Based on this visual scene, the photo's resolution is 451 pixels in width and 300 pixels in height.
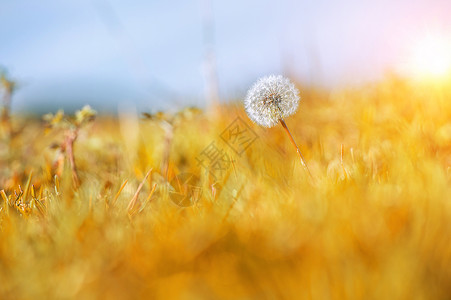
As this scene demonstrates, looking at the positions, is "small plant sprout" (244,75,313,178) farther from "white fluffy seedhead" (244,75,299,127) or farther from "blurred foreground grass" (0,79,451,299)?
"blurred foreground grass" (0,79,451,299)

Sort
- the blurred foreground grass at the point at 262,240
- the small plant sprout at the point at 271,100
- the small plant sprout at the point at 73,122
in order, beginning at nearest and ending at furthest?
the blurred foreground grass at the point at 262,240 → the small plant sprout at the point at 271,100 → the small plant sprout at the point at 73,122

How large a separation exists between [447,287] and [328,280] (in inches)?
8.8

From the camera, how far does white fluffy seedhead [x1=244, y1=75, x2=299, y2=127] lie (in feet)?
4.83

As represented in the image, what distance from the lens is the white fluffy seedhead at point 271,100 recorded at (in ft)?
4.83

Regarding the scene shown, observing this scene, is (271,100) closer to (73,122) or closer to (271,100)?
(271,100)

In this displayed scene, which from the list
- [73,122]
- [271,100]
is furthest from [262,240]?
[73,122]

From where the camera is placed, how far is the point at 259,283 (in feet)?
2.74

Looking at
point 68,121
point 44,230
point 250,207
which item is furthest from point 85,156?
point 250,207

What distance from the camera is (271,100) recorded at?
4.87ft

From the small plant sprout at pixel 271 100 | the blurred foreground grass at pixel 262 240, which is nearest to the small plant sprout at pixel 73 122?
the blurred foreground grass at pixel 262 240

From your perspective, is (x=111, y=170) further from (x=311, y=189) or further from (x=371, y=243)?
(x=371, y=243)

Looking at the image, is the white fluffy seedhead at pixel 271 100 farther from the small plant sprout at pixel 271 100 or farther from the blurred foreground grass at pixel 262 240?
the blurred foreground grass at pixel 262 240

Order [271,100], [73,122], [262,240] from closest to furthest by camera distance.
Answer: [262,240] < [271,100] < [73,122]

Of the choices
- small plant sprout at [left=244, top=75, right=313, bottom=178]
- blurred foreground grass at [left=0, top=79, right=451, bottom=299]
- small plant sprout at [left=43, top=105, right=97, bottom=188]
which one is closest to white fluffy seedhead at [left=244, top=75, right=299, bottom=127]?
small plant sprout at [left=244, top=75, right=313, bottom=178]
